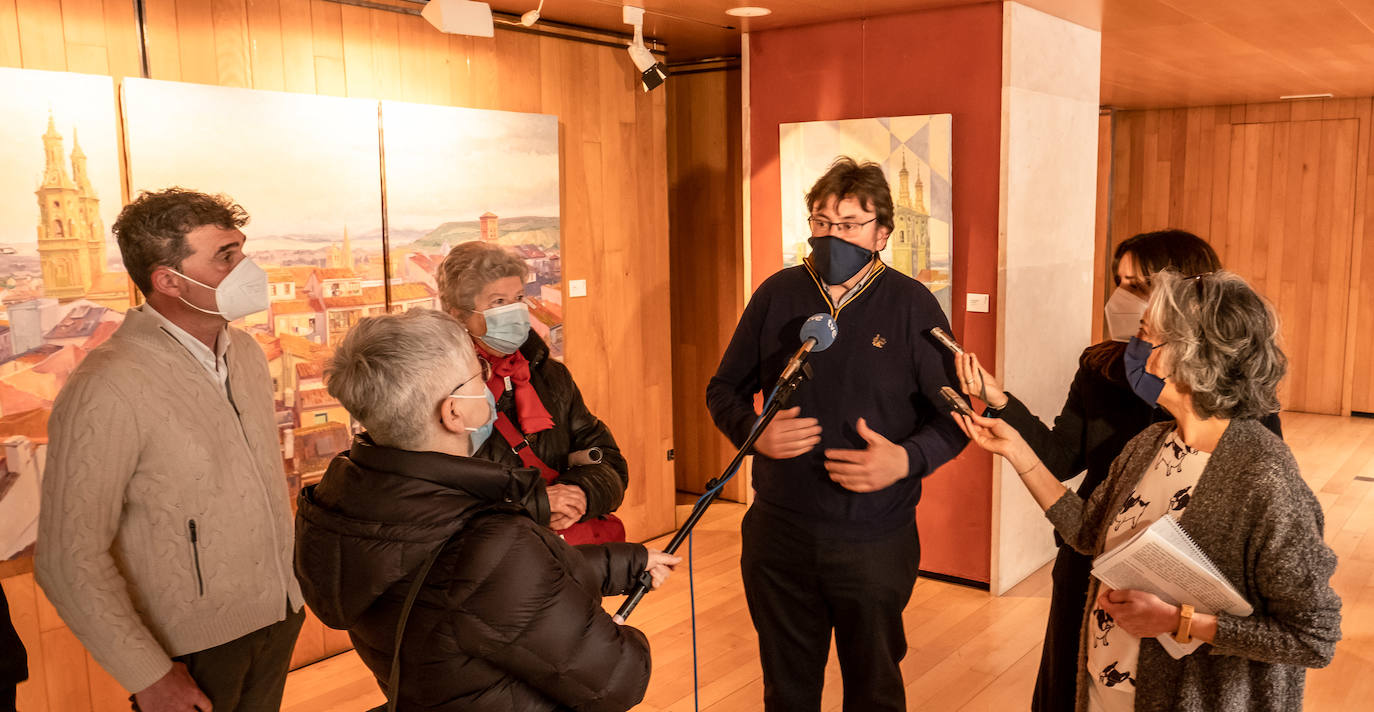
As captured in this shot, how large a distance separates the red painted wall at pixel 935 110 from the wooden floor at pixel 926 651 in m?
0.38

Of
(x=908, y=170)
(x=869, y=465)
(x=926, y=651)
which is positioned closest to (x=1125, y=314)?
(x=869, y=465)

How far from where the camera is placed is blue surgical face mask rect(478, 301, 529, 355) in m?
2.28

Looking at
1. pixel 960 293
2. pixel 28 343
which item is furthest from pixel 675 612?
pixel 28 343

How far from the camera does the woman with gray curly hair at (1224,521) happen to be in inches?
64.4

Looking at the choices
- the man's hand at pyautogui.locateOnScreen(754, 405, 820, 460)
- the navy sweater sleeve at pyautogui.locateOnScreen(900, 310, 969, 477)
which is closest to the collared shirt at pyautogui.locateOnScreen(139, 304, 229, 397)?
the man's hand at pyautogui.locateOnScreen(754, 405, 820, 460)

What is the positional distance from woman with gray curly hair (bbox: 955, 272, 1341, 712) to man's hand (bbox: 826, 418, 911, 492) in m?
0.55

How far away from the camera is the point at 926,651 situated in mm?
3959

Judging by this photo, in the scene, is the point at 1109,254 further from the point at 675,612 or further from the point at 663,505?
the point at 675,612

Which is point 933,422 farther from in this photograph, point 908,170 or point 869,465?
point 908,170

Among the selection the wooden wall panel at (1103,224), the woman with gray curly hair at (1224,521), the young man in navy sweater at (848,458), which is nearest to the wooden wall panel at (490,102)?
the young man in navy sweater at (848,458)

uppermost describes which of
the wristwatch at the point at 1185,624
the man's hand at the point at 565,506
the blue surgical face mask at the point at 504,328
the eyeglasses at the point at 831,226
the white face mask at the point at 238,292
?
the eyeglasses at the point at 831,226

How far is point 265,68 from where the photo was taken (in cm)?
356

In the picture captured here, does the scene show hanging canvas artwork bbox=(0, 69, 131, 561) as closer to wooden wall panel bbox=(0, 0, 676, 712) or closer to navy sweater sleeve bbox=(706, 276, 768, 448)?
wooden wall panel bbox=(0, 0, 676, 712)

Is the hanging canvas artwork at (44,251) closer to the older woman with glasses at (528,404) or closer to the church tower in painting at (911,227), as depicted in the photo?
the older woman with glasses at (528,404)
